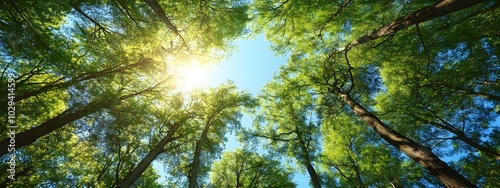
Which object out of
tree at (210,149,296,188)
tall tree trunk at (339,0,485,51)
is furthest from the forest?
tree at (210,149,296,188)

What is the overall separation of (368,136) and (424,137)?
309cm

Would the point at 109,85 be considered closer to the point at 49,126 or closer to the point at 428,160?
Answer: the point at 49,126

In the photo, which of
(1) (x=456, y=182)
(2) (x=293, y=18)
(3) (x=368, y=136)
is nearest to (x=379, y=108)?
(3) (x=368, y=136)

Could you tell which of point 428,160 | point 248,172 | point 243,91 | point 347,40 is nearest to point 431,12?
point 428,160

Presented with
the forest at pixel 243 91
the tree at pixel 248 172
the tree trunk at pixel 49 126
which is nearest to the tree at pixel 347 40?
the forest at pixel 243 91

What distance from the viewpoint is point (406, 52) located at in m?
10.1

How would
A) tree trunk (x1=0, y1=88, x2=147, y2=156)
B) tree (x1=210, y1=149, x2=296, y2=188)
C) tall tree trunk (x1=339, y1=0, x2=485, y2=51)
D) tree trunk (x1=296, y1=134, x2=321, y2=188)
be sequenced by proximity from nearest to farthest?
tall tree trunk (x1=339, y1=0, x2=485, y2=51) < tree trunk (x1=0, y1=88, x2=147, y2=156) < tree trunk (x1=296, y1=134, x2=321, y2=188) < tree (x1=210, y1=149, x2=296, y2=188)

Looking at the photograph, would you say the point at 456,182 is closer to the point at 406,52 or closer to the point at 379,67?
the point at 406,52

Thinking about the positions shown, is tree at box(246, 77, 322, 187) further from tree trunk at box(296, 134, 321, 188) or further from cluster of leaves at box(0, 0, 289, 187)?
cluster of leaves at box(0, 0, 289, 187)

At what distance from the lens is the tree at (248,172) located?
1800 centimetres

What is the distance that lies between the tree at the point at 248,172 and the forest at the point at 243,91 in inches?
106

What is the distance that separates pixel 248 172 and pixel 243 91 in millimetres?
7713

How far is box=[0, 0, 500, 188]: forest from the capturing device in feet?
25.5

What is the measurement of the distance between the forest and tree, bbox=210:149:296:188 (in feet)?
8.81
